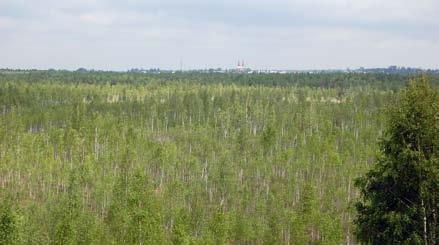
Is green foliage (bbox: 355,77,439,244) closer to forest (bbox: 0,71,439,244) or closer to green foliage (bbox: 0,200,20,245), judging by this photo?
forest (bbox: 0,71,439,244)

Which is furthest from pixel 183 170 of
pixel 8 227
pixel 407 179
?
pixel 407 179

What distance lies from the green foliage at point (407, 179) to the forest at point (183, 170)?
765cm

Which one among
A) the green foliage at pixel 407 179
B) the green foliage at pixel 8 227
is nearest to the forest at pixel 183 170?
the green foliage at pixel 8 227

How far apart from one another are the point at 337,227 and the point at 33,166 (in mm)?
58469

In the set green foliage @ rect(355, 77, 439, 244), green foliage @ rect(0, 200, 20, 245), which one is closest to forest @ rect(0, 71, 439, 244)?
green foliage @ rect(0, 200, 20, 245)

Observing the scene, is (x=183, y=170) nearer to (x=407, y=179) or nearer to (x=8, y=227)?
(x=8, y=227)

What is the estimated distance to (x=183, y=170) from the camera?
89.2 metres

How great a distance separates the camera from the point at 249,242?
6019 cm

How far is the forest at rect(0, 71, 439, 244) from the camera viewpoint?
49406 millimetres

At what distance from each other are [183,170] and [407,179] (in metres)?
75.0

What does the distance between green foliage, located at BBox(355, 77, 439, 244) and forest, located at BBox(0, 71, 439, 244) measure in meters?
7.65

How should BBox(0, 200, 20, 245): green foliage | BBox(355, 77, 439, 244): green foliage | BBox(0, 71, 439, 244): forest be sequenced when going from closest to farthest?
1. BBox(355, 77, 439, 244): green foliage
2. BBox(0, 200, 20, 245): green foliage
3. BBox(0, 71, 439, 244): forest

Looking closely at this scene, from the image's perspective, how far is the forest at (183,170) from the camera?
49.4 metres

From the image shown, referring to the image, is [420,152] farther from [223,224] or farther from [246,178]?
[246,178]
